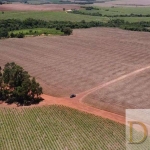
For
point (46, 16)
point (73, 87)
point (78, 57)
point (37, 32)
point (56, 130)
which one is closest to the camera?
point (56, 130)

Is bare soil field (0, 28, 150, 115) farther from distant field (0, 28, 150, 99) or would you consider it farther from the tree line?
the tree line

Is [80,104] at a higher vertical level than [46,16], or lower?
lower

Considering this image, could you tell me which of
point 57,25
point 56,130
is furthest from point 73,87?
point 57,25

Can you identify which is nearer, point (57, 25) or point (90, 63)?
point (90, 63)

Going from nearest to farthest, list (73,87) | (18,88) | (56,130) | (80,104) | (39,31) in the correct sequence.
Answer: (56,130) < (18,88) < (80,104) < (73,87) < (39,31)

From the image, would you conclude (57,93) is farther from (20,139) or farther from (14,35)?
(14,35)

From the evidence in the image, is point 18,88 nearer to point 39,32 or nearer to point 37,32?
point 37,32

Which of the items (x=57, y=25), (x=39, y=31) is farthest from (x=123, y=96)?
(x=57, y=25)

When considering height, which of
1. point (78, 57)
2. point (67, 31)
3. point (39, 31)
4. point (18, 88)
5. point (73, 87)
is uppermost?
point (67, 31)
